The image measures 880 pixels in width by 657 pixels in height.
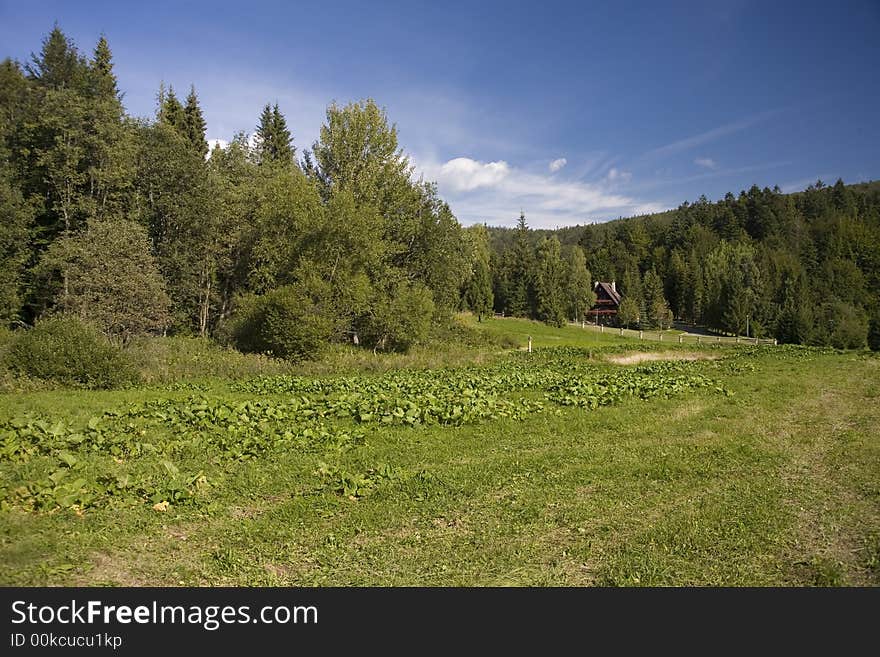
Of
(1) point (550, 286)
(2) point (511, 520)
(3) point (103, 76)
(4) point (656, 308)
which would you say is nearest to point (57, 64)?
(3) point (103, 76)

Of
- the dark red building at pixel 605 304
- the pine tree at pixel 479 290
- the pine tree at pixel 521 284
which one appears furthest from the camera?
the dark red building at pixel 605 304

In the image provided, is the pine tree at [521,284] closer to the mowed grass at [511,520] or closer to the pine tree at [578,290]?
the pine tree at [578,290]

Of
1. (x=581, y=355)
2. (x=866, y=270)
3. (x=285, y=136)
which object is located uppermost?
(x=285, y=136)

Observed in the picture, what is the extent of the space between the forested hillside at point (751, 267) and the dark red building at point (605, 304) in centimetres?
265

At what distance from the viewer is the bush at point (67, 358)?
18562 mm

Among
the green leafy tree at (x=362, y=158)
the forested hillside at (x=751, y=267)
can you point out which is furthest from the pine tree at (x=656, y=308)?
the green leafy tree at (x=362, y=158)

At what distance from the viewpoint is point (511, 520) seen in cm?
721

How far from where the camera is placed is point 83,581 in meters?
5.29

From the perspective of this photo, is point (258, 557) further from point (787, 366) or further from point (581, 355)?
point (581, 355)

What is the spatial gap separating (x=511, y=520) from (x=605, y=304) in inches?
3711

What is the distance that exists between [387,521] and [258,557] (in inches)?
69.5

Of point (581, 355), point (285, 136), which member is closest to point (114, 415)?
→ point (581, 355)

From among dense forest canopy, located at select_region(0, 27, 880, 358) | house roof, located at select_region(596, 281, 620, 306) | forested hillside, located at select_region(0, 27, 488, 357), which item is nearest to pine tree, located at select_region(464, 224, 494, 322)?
dense forest canopy, located at select_region(0, 27, 880, 358)

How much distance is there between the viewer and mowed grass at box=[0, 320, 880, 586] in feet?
18.6
